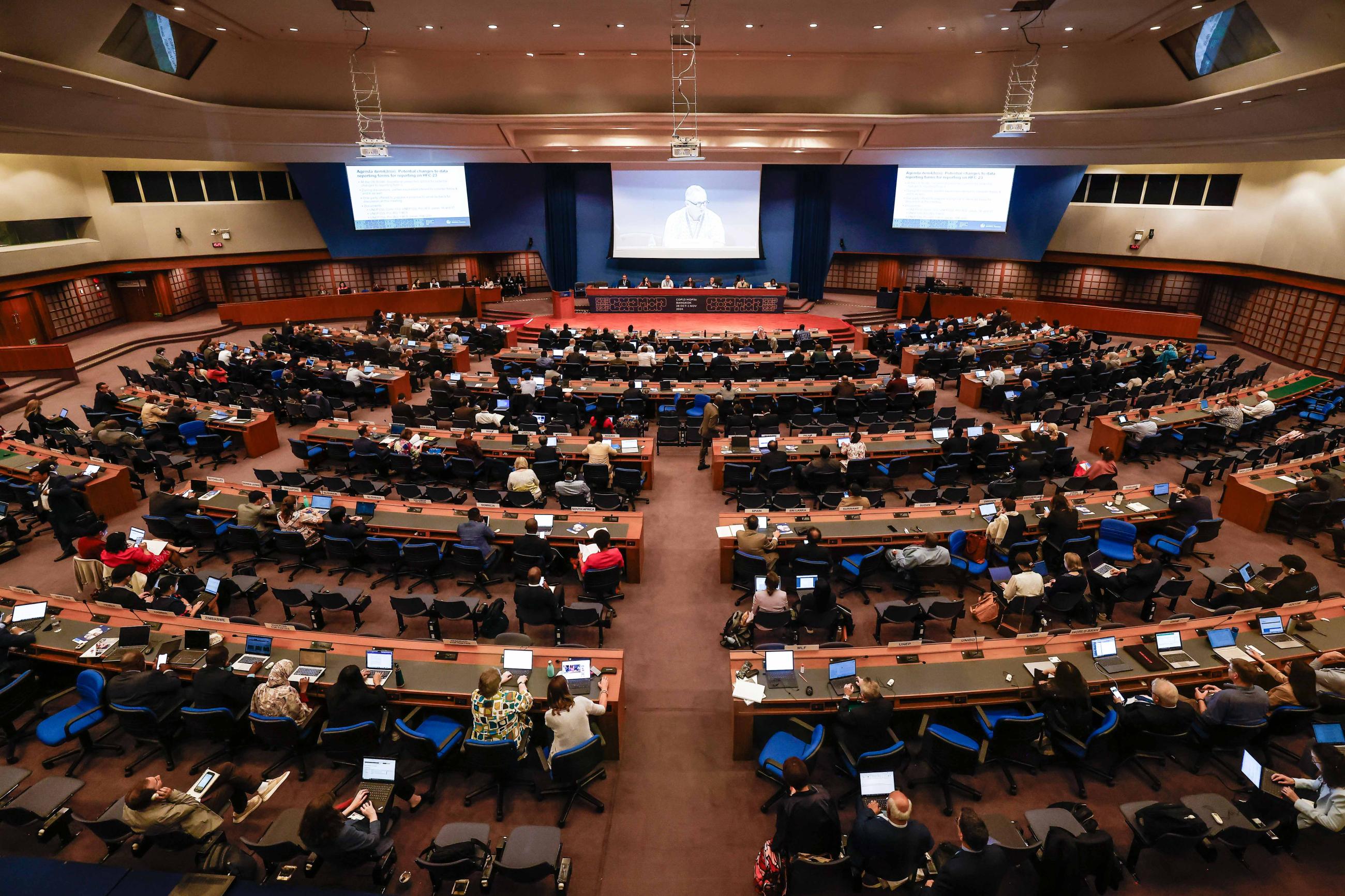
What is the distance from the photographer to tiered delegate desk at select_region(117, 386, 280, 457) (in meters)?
13.8

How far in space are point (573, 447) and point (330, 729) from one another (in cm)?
691

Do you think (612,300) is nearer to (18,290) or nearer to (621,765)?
(18,290)

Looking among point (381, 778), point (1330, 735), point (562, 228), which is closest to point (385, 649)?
point (381, 778)

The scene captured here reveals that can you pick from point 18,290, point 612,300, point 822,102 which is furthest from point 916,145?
point 18,290

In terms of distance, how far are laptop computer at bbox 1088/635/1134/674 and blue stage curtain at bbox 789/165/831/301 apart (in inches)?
914

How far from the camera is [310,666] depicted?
6633mm

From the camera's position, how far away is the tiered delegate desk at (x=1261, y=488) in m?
10.7

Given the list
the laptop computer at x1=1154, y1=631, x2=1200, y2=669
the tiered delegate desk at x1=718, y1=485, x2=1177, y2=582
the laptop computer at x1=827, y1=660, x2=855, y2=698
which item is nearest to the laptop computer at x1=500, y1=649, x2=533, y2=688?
the laptop computer at x1=827, y1=660, x2=855, y2=698

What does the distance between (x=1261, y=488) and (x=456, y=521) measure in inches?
487

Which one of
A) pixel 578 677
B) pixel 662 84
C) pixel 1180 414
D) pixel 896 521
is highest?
pixel 662 84

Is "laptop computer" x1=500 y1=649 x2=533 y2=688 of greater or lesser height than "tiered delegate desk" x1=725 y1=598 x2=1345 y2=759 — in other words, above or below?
above

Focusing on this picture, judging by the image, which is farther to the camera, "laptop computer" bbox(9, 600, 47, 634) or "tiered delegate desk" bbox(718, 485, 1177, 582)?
"tiered delegate desk" bbox(718, 485, 1177, 582)

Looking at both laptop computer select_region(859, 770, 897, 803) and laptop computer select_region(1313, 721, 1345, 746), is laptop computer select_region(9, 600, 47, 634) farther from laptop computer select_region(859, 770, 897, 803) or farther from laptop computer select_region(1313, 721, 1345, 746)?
laptop computer select_region(1313, 721, 1345, 746)

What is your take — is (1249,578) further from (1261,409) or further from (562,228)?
(562,228)
